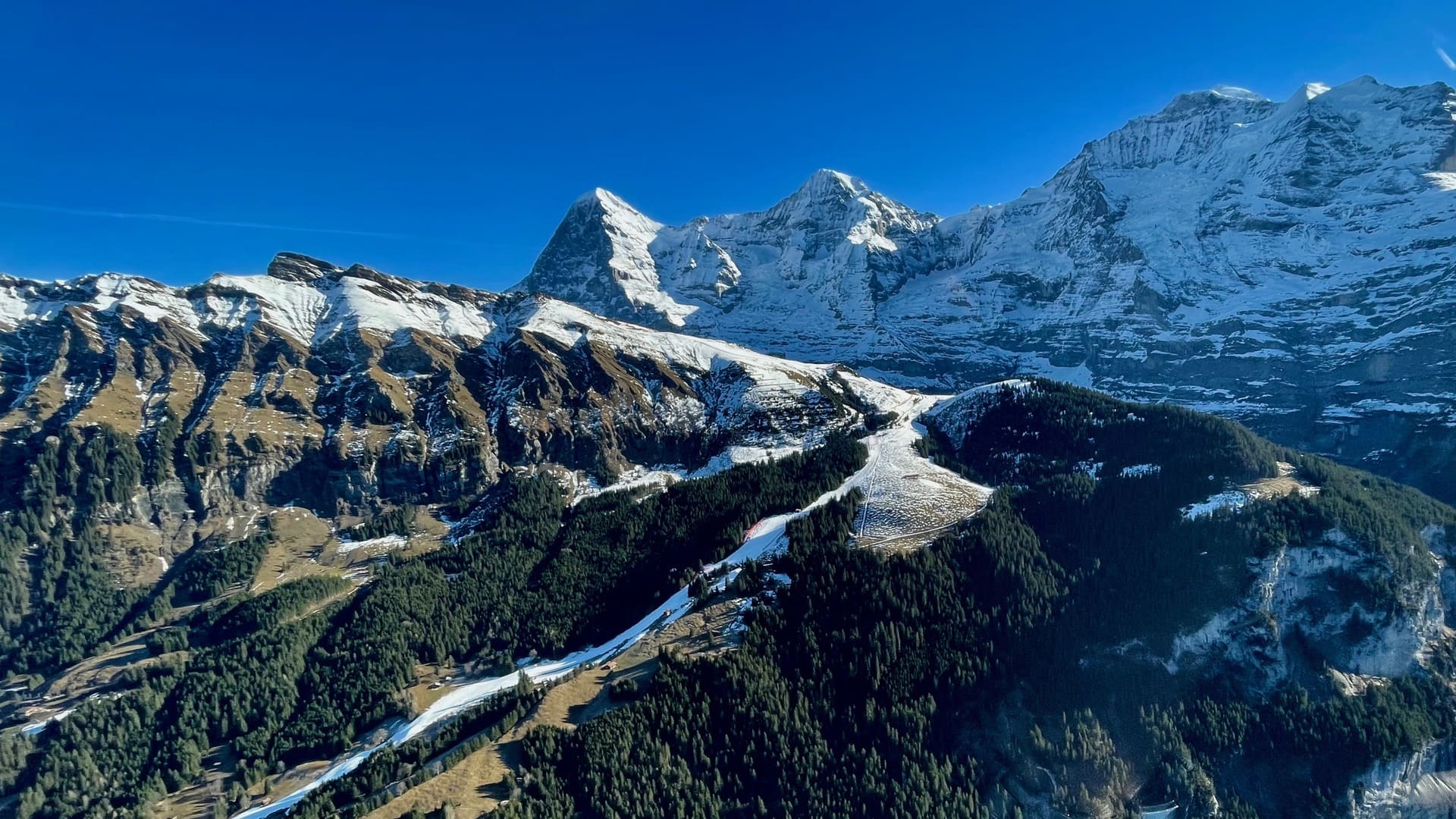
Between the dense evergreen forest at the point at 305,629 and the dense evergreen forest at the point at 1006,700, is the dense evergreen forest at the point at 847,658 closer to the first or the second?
the dense evergreen forest at the point at 1006,700

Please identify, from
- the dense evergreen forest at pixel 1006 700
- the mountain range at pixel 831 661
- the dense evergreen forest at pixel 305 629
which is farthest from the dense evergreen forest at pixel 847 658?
the dense evergreen forest at pixel 305 629

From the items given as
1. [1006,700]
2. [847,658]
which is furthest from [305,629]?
[1006,700]

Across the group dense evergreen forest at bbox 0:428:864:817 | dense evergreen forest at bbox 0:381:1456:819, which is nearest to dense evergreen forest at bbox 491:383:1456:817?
dense evergreen forest at bbox 0:381:1456:819

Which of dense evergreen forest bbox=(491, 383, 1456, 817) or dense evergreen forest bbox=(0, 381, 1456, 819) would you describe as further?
dense evergreen forest bbox=(0, 381, 1456, 819)

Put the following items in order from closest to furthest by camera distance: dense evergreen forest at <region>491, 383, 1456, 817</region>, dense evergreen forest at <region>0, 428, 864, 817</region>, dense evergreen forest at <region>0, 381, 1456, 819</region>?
dense evergreen forest at <region>491, 383, 1456, 817</region> < dense evergreen forest at <region>0, 381, 1456, 819</region> < dense evergreen forest at <region>0, 428, 864, 817</region>

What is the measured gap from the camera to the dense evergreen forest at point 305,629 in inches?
5138

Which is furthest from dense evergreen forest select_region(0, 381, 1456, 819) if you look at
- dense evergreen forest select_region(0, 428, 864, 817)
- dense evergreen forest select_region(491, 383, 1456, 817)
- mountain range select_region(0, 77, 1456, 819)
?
dense evergreen forest select_region(0, 428, 864, 817)

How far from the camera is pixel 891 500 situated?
169250mm

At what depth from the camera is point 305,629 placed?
160 metres

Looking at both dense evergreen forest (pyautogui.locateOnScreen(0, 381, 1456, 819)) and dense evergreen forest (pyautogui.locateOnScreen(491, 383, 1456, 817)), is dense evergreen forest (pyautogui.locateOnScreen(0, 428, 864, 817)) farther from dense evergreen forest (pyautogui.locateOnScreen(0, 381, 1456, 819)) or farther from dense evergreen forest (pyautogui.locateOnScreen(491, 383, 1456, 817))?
dense evergreen forest (pyautogui.locateOnScreen(491, 383, 1456, 817))

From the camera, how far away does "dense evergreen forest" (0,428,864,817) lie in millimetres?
130500

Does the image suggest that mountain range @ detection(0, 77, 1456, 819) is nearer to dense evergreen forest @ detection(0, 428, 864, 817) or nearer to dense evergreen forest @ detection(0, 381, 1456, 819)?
dense evergreen forest @ detection(0, 381, 1456, 819)

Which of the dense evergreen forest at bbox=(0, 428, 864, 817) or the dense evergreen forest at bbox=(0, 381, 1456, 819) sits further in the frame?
the dense evergreen forest at bbox=(0, 428, 864, 817)

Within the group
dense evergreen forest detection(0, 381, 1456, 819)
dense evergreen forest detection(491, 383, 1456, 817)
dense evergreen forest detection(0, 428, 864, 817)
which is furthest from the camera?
dense evergreen forest detection(0, 428, 864, 817)
